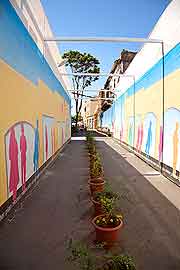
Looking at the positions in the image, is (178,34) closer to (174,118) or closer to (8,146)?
(174,118)

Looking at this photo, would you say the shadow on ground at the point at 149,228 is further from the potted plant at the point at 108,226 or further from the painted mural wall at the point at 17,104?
the painted mural wall at the point at 17,104

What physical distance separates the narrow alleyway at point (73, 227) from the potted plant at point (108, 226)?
15 cm

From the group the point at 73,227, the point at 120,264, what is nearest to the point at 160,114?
the point at 73,227

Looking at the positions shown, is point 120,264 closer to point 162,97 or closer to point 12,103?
point 12,103

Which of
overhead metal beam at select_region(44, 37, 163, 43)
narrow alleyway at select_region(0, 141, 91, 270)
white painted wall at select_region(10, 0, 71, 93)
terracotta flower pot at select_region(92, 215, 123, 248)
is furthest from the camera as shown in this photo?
overhead metal beam at select_region(44, 37, 163, 43)

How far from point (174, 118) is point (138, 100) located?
4.94 meters

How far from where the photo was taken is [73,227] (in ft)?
11.7

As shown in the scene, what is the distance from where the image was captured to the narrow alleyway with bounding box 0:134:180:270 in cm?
275

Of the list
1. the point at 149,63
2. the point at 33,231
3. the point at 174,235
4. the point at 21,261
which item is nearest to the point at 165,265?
the point at 174,235

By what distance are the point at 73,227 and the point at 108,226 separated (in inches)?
28.7

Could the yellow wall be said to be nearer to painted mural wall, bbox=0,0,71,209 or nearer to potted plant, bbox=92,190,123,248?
painted mural wall, bbox=0,0,71,209

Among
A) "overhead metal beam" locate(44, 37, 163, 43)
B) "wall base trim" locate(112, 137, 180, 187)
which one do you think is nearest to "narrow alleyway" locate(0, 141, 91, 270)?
"wall base trim" locate(112, 137, 180, 187)

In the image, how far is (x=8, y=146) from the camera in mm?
3898

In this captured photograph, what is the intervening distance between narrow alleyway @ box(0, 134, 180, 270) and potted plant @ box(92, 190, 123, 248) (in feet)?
0.49
